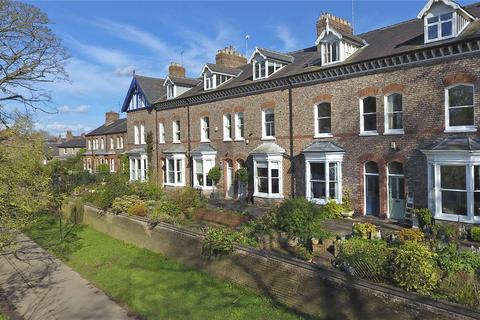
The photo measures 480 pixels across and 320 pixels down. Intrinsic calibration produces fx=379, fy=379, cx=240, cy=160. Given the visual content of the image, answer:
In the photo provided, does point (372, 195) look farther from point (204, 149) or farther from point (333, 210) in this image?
point (204, 149)

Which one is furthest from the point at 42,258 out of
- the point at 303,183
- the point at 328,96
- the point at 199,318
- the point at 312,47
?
the point at 312,47

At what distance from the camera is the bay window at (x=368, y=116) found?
17.4m

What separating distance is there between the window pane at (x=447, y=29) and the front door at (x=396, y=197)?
6.07 m

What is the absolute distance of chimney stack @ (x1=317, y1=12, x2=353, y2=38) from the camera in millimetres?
21422

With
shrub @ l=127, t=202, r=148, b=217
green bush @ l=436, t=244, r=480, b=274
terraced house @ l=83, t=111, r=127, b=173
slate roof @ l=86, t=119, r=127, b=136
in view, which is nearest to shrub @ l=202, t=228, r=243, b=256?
green bush @ l=436, t=244, r=480, b=274

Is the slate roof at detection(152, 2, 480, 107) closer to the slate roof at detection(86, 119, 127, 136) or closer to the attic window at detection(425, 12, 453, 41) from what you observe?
the attic window at detection(425, 12, 453, 41)

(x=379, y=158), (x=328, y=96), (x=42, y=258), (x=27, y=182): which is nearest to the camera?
(x=27, y=182)

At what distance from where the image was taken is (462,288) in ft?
25.7

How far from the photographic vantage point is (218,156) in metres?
25.8

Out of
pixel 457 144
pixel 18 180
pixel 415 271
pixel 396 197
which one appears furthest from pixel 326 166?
pixel 18 180

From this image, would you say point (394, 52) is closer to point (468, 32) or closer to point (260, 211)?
point (468, 32)

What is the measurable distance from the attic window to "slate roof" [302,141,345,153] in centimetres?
606

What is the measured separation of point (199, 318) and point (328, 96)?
13.1 meters

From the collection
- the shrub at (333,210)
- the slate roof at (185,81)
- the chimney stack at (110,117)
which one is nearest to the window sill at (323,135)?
the shrub at (333,210)
